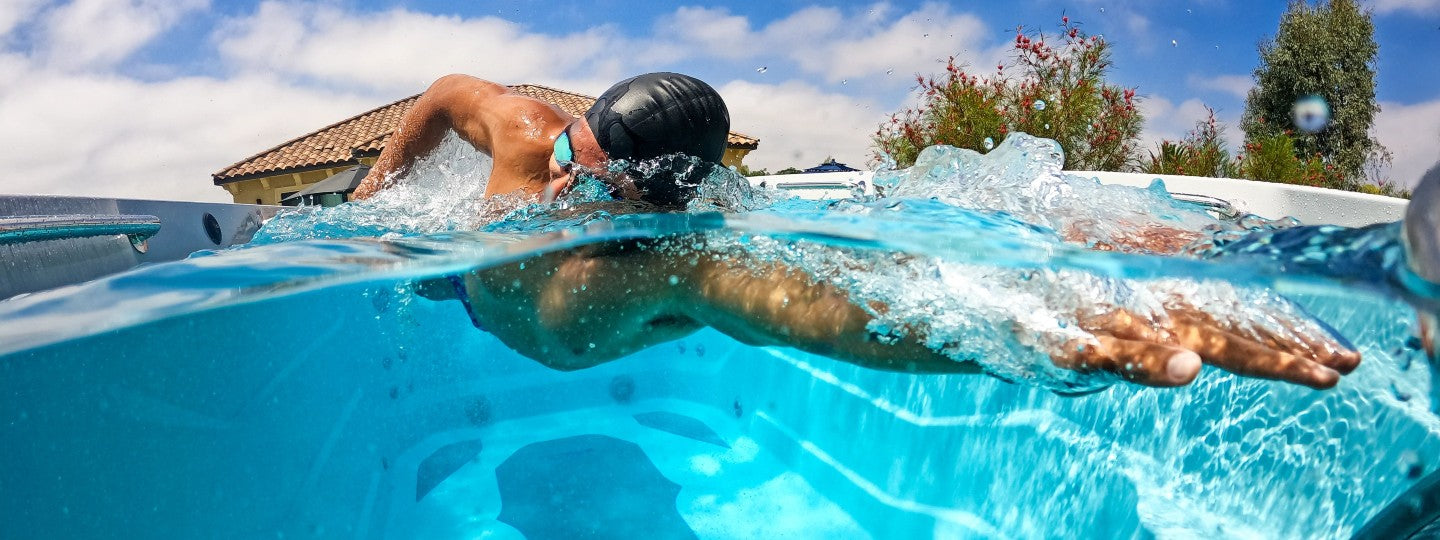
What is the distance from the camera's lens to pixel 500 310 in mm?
3256

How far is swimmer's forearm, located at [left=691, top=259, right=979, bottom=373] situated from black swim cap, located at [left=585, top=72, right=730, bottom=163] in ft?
1.97

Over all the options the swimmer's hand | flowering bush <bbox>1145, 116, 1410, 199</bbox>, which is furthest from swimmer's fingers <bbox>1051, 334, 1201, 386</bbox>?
flowering bush <bbox>1145, 116, 1410, 199</bbox>

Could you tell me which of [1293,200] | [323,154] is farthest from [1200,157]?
[323,154]

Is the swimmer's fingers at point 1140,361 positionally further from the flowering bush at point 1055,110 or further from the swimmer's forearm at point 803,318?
the flowering bush at point 1055,110

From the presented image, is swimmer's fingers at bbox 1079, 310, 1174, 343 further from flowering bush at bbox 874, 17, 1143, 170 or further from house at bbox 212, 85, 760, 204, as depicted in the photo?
house at bbox 212, 85, 760, 204

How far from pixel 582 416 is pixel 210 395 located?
10.1 feet

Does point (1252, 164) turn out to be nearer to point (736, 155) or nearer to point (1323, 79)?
point (1323, 79)

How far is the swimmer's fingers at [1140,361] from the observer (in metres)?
1.38

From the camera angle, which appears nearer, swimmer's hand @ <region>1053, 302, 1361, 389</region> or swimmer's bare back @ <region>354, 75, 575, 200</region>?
swimmer's hand @ <region>1053, 302, 1361, 389</region>

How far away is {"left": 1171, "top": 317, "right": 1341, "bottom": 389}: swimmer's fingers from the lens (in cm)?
136

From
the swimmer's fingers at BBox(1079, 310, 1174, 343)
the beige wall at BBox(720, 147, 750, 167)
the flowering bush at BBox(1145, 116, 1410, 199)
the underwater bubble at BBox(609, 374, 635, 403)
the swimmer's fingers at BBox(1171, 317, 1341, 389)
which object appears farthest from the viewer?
the beige wall at BBox(720, 147, 750, 167)

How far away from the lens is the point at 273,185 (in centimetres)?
2033

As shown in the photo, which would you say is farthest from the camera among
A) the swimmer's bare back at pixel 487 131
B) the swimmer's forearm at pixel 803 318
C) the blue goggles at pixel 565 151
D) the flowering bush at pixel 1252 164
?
the flowering bush at pixel 1252 164

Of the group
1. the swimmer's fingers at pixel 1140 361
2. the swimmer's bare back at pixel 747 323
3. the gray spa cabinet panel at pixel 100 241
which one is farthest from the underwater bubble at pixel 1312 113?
the gray spa cabinet panel at pixel 100 241
